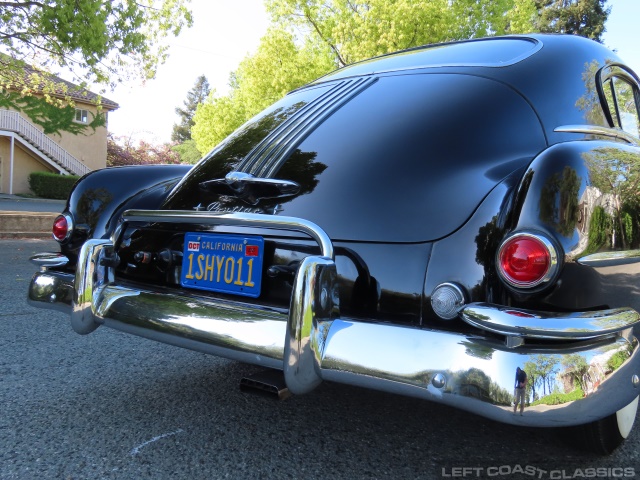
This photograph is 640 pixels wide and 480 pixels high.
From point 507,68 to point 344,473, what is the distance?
163cm

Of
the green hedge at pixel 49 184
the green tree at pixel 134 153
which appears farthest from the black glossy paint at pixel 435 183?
the green tree at pixel 134 153

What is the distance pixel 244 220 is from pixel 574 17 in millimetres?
34851

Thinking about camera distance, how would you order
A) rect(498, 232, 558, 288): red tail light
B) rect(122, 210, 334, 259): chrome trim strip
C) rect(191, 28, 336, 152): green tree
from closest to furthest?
rect(498, 232, 558, 288): red tail light → rect(122, 210, 334, 259): chrome trim strip → rect(191, 28, 336, 152): green tree

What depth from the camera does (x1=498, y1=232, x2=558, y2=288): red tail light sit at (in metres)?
1.42

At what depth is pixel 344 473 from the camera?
5.93ft

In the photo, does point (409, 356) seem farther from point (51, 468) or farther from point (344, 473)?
point (51, 468)

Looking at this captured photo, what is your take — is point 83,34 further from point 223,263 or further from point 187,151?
point 187,151

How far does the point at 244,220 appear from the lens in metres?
1.82

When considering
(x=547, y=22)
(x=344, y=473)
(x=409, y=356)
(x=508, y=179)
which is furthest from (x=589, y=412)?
(x=547, y=22)

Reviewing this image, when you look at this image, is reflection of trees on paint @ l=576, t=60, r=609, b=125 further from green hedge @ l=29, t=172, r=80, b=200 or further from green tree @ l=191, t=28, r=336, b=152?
green hedge @ l=29, t=172, r=80, b=200

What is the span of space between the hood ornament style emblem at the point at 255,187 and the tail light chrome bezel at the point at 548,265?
790mm

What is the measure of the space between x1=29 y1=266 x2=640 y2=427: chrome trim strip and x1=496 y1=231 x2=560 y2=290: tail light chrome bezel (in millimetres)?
170

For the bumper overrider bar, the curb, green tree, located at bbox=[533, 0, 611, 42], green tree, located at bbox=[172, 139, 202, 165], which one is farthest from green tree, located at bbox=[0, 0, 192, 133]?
green tree, located at bbox=[172, 139, 202, 165]

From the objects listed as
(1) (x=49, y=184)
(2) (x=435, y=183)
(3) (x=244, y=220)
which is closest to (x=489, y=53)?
(2) (x=435, y=183)
